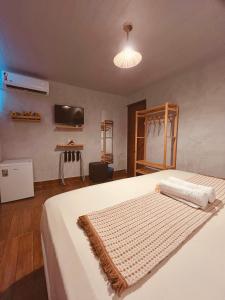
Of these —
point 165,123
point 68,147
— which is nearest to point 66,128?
point 68,147

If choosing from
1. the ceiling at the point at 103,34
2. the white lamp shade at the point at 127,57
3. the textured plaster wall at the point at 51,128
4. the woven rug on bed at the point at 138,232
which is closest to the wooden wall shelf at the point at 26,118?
the textured plaster wall at the point at 51,128

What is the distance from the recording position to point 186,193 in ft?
3.23

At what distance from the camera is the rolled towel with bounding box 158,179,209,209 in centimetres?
91

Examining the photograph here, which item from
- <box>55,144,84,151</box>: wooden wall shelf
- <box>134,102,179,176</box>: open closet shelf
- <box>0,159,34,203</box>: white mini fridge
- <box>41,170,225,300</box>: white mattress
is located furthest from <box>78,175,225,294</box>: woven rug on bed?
<box>55,144,84,151</box>: wooden wall shelf

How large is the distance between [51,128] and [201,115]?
299 cm

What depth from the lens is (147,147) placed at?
10.7 ft

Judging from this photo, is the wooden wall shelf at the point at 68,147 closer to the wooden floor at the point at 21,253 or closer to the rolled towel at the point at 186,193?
the wooden floor at the point at 21,253

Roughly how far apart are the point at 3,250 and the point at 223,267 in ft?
5.98

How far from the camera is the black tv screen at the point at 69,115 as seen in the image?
3.03 m

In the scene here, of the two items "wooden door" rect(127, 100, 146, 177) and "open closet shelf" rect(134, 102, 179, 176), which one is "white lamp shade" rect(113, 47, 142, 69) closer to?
"open closet shelf" rect(134, 102, 179, 176)

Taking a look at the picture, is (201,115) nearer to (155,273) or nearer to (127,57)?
(127,57)

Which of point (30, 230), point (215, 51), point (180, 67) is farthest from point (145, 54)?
point (30, 230)

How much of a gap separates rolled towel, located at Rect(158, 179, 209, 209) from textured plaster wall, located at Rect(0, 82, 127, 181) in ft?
8.85

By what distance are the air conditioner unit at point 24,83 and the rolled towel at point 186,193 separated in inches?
110
